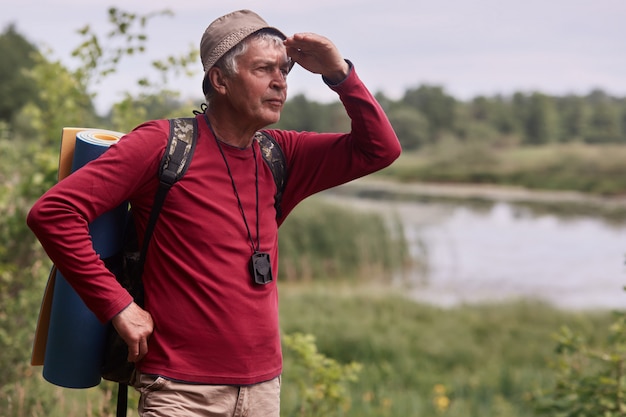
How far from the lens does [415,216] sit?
34.6m

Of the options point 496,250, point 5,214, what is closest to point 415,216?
point 496,250

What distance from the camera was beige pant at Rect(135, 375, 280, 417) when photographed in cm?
223

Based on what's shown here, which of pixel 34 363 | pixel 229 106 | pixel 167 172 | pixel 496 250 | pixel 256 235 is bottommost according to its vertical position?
pixel 496 250

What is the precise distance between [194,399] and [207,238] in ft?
1.42

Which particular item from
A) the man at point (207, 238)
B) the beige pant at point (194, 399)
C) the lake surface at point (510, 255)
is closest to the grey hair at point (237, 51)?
the man at point (207, 238)

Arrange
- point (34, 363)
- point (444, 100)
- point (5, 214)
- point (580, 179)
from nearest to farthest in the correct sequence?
point (34, 363), point (5, 214), point (580, 179), point (444, 100)

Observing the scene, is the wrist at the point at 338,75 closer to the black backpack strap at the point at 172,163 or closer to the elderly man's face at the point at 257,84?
the elderly man's face at the point at 257,84

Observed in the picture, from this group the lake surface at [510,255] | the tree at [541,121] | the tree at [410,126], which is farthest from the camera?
the tree at [541,121]

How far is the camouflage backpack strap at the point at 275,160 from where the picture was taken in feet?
8.26

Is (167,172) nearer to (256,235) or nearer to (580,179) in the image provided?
(256,235)

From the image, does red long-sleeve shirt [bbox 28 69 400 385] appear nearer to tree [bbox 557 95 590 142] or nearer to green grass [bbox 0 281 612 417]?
green grass [bbox 0 281 612 417]

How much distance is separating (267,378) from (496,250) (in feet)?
93.0

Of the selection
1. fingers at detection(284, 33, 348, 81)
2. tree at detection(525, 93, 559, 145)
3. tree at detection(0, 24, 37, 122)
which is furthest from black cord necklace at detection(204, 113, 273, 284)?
tree at detection(525, 93, 559, 145)

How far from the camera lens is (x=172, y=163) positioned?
7.49 feet
